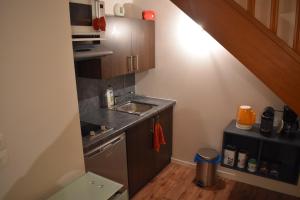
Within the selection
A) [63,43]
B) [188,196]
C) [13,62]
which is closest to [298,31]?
[63,43]

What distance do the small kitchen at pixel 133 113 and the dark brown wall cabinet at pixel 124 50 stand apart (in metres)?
0.01

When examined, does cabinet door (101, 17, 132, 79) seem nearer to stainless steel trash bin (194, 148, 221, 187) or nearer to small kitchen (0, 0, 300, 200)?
small kitchen (0, 0, 300, 200)

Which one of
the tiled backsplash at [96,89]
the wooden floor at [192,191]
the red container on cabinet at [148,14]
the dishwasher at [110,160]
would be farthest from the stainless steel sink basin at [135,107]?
the red container on cabinet at [148,14]

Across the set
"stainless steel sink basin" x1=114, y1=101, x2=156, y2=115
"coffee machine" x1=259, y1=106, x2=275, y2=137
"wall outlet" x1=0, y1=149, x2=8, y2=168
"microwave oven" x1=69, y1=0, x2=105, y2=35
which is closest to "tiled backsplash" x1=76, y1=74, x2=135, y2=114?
"stainless steel sink basin" x1=114, y1=101, x2=156, y2=115

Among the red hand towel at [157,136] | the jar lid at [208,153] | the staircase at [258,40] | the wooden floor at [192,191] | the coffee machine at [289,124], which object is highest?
the staircase at [258,40]

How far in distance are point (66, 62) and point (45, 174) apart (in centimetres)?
63

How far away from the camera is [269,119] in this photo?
2.35 metres

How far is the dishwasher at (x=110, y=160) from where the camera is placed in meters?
1.96

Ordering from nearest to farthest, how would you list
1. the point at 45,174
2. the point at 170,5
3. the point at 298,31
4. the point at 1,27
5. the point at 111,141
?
the point at 1,27, the point at 298,31, the point at 45,174, the point at 111,141, the point at 170,5

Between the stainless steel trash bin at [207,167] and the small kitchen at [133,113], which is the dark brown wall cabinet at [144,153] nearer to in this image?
the small kitchen at [133,113]

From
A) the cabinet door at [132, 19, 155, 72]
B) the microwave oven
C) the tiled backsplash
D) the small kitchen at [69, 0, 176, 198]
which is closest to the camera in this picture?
the microwave oven

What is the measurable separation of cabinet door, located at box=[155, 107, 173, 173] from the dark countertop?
0.12m

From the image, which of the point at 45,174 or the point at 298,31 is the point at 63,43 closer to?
the point at 45,174

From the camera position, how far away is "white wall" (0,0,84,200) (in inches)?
42.0
